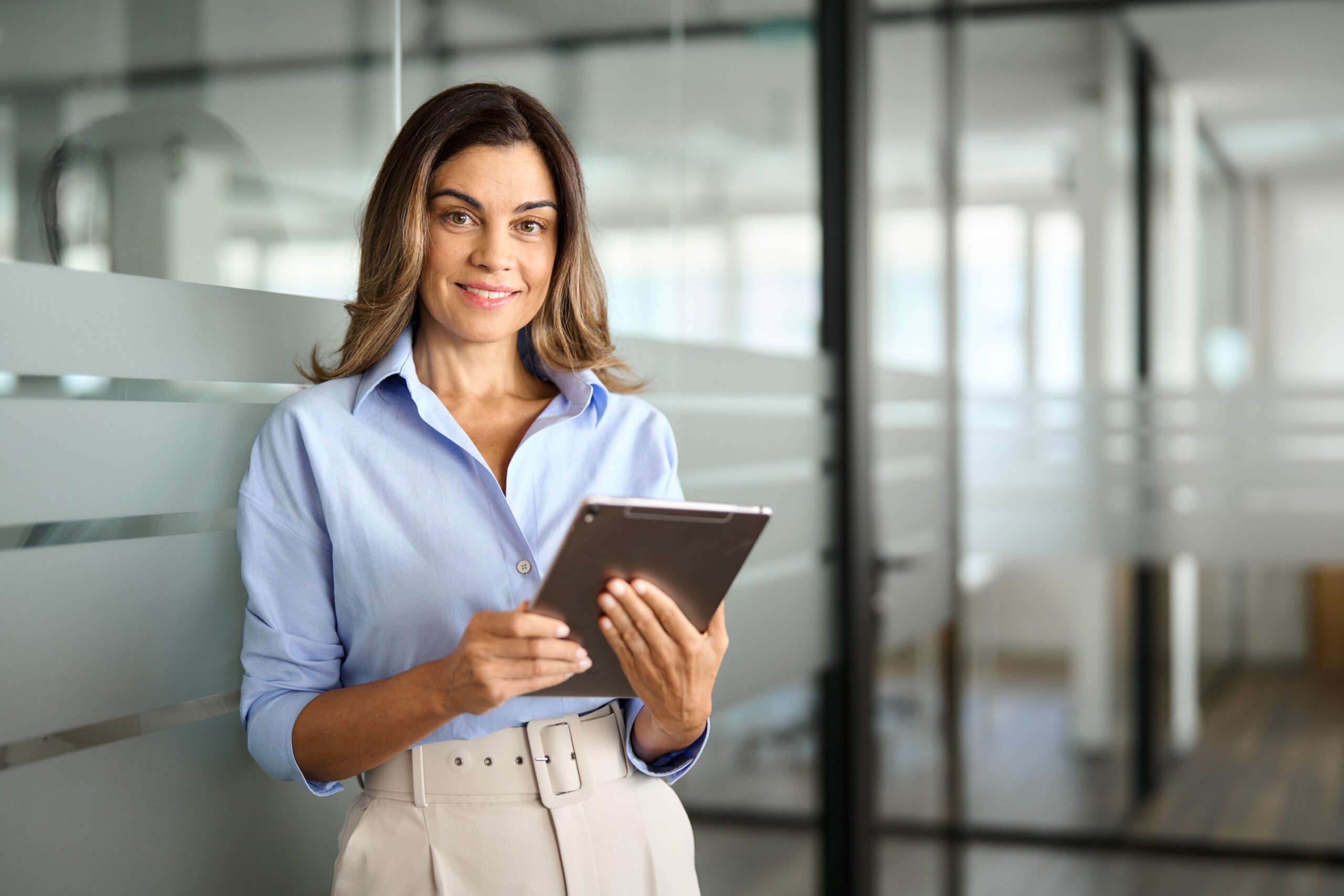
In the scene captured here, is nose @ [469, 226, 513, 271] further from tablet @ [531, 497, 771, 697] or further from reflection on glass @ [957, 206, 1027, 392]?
reflection on glass @ [957, 206, 1027, 392]

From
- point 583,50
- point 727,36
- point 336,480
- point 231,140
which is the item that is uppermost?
point 727,36

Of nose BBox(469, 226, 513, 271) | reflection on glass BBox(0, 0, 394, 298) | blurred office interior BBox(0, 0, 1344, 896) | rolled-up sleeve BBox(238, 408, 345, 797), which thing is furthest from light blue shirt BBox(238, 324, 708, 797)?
blurred office interior BBox(0, 0, 1344, 896)

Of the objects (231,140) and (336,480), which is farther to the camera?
(231,140)

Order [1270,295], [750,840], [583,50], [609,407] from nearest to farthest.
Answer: [609,407], [583,50], [750,840], [1270,295]

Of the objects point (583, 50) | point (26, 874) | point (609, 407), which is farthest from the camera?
point (583, 50)

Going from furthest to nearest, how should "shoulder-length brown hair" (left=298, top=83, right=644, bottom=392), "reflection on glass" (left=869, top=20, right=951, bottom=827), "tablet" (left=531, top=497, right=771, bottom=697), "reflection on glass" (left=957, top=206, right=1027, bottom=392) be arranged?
"reflection on glass" (left=957, top=206, right=1027, bottom=392), "reflection on glass" (left=869, top=20, right=951, bottom=827), "shoulder-length brown hair" (left=298, top=83, right=644, bottom=392), "tablet" (left=531, top=497, right=771, bottom=697)

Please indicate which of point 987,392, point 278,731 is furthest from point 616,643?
point 987,392

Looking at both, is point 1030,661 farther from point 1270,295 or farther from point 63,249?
point 63,249

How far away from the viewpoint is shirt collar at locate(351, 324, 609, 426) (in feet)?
3.67

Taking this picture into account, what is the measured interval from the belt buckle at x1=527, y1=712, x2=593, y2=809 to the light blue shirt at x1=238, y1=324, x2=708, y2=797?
0.04ft

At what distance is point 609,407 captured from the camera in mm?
1235

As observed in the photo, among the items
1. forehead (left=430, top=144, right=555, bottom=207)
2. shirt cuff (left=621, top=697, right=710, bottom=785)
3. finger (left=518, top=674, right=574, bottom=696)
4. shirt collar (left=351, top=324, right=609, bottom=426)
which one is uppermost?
forehead (left=430, top=144, right=555, bottom=207)

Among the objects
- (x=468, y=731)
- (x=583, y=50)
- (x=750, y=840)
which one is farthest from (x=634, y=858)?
(x=750, y=840)

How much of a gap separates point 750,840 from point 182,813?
1.80 metres
